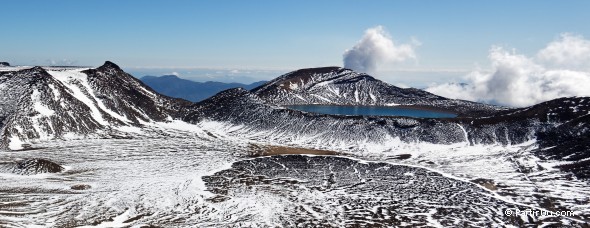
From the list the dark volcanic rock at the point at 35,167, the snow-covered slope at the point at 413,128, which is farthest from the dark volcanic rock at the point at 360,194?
the dark volcanic rock at the point at 35,167

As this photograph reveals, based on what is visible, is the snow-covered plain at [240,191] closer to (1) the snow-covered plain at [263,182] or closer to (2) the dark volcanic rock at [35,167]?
Result: (1) the snow-covered plain at [263,182]

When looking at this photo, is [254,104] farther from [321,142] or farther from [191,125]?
[321,142]

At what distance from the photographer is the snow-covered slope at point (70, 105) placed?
106000 millimetres

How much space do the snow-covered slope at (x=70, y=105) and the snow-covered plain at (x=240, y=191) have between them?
11.3 meters

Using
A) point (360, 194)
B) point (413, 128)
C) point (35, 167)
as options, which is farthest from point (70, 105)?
point (413, 128)

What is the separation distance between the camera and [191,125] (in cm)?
13438

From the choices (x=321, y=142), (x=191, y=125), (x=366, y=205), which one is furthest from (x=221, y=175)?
(x=191, y=125)

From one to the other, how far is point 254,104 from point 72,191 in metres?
82.0

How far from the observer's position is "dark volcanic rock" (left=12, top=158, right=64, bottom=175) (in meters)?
73.2

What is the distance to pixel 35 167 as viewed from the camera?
74.2 meters

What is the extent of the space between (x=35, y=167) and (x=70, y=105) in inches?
2050

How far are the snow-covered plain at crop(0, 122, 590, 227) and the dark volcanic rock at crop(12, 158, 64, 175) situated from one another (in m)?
1.98

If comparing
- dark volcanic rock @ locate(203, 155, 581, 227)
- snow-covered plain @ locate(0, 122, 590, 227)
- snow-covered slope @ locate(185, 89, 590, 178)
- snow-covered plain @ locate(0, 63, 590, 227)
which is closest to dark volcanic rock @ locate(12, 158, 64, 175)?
snow-covered plain @ locate(0, 63, 590, 227)

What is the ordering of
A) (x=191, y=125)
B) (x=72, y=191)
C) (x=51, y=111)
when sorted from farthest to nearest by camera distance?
(x=191, y=125) < (x=51, y=111) < (x=72, y=191)
